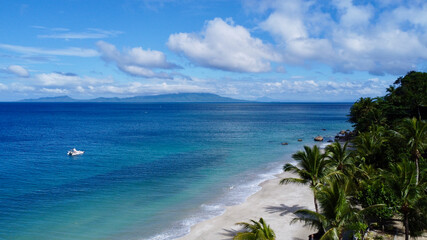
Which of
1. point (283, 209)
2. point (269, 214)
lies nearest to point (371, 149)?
point (283, 209)

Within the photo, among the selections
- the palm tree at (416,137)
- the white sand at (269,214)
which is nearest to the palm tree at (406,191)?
the white sand at (269,214)

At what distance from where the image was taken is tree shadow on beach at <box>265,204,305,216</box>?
3207 centimetres

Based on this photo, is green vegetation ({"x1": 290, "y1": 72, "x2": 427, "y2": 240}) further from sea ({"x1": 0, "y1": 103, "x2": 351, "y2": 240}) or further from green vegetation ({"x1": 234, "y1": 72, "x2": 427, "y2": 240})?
sea ({"x1": 0, "y1": 103, "x2": 351, "y2": 240})

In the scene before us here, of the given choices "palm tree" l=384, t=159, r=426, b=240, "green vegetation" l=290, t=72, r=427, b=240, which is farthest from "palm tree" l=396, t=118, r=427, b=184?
"palm tree" l=384, t=159, r=426, b=240

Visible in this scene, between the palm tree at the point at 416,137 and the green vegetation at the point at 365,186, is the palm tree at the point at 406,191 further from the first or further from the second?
the palm tree at the point at 416,137

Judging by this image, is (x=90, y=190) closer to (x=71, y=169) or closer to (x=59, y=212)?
(x=59, y=212)

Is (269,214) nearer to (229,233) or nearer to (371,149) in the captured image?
(229,233)

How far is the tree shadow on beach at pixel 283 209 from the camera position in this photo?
105 feet

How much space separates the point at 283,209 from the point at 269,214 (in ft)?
7.74

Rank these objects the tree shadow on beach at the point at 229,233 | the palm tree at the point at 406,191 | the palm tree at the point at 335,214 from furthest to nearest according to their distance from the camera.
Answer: the tree shadow on beach at the point at 229,233 < the palm tree at the point at 406,191 < the palm tree at the point at 335,214

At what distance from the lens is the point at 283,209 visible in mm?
33000

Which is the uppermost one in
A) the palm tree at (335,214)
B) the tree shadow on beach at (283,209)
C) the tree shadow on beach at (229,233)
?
the palm tree at (335,214)

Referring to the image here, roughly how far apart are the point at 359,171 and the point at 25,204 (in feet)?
123

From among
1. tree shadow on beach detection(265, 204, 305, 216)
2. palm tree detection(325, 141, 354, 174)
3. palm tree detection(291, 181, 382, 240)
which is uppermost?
palm tree detection(325, 141, 354, 174)
